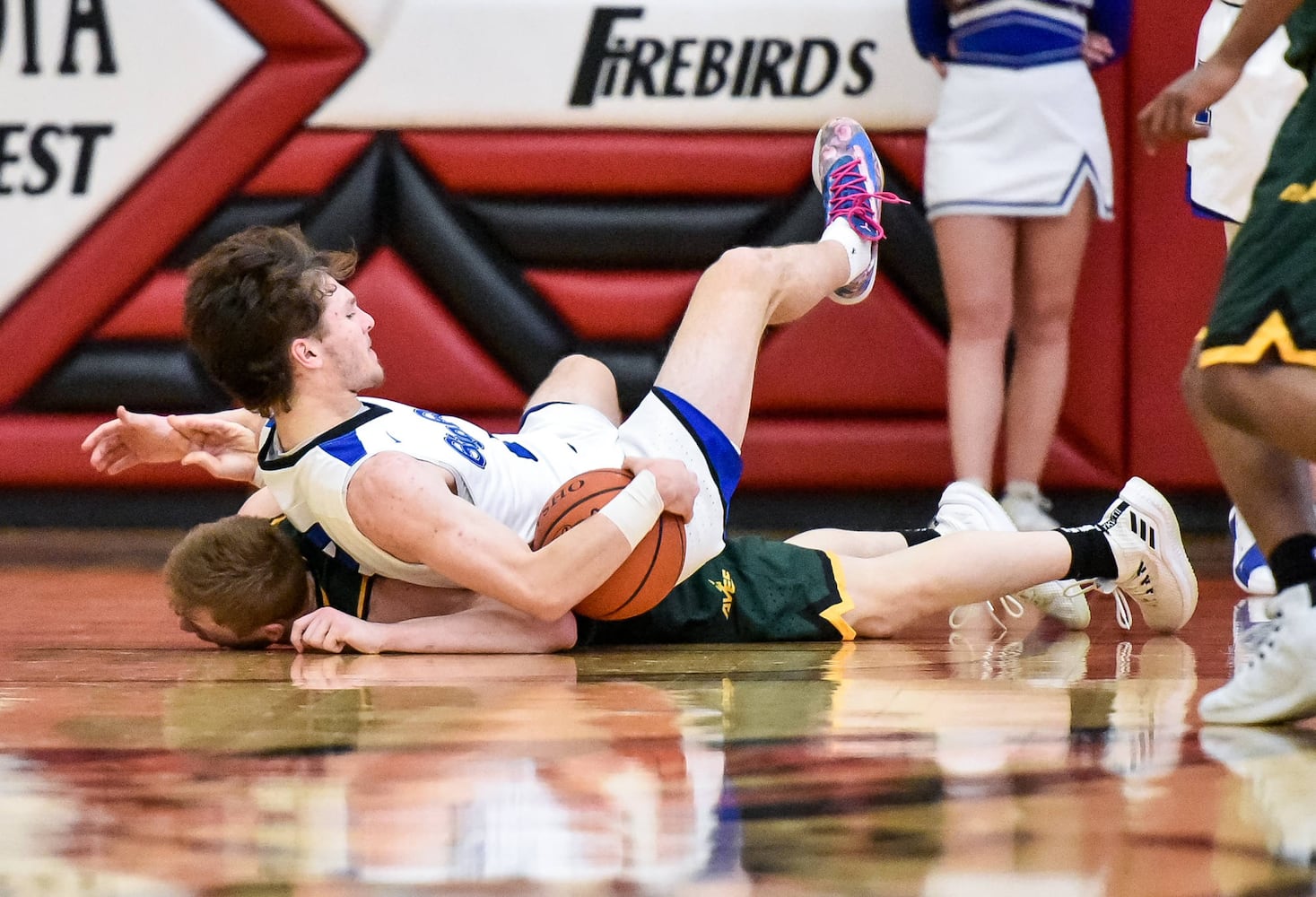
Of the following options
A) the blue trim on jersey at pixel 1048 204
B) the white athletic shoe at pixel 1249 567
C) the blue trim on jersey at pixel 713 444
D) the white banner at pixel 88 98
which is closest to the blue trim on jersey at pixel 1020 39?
the blue trim on jersey at pixel 1048 204

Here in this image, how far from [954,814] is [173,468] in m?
2.79

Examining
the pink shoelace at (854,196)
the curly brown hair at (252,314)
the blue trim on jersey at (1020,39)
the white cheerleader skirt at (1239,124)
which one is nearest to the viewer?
the curly brown hair at (252,314)

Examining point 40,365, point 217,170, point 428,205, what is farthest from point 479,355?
point 40,365

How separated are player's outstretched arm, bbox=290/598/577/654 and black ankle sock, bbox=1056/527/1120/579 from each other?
0.72 metres

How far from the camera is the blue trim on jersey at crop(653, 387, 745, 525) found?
80.8 inches

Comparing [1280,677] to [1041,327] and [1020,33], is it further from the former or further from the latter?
[1020,33]

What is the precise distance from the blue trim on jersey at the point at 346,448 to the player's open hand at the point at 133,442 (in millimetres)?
384

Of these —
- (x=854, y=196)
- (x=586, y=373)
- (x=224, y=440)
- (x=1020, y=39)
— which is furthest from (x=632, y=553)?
(x=1020, y=39)

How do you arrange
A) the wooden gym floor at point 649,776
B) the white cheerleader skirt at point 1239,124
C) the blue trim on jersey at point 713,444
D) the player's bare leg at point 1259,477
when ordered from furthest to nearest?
the white cheerleader skirt at point 1239,124
the blue trim on jersey at point 713,444
the player's bare leg at point 1259,477
the wooden gym floor at point 649,776

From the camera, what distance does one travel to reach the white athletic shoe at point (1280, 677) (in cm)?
136

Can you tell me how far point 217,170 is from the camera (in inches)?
142

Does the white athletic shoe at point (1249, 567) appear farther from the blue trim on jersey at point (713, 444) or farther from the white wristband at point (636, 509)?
Result: the white wristband at point (636, 509)

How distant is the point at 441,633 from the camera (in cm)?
198

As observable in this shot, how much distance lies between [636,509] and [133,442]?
0.82 m
